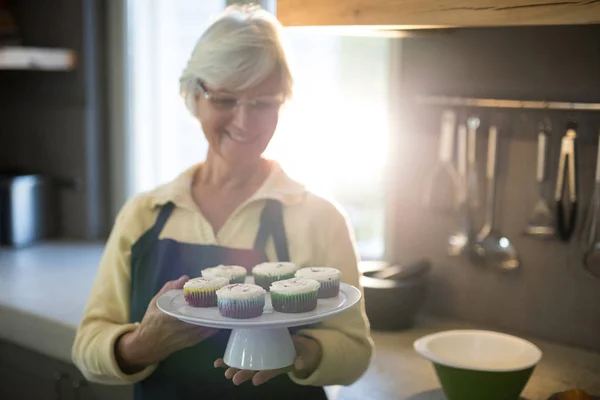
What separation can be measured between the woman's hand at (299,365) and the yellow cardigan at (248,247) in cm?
1

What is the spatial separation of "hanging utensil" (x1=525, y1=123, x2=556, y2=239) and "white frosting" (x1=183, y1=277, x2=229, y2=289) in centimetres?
74

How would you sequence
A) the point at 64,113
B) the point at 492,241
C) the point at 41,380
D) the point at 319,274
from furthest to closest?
the point at 64,113 < the point at 41,380 < the point at 492,241 < the point at 319,274

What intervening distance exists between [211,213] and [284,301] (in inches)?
10.8

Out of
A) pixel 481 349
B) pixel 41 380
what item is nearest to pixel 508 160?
pixel 481 349

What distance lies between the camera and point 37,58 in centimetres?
212

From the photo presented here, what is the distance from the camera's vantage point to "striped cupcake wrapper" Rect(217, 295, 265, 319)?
924 mm

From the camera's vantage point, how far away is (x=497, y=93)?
153 cm

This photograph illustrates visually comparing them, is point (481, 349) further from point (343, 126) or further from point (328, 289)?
point (343, 126)

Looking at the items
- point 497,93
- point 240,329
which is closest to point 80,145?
point 497,93

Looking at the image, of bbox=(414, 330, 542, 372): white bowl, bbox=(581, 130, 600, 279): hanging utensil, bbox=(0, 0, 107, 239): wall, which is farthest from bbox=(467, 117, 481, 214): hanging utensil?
bbox=(0, 0, 107, 239): wall

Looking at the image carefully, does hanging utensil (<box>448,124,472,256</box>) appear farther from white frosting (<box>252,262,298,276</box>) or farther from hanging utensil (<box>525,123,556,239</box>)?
white frosting (<box>252,262,298,276</box>)

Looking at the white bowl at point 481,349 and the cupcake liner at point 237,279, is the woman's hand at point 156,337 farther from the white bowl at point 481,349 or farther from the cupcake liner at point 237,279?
the white bowl at point 481,349

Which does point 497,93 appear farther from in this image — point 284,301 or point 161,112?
point 161,112

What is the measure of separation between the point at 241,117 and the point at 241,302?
0.92ft
